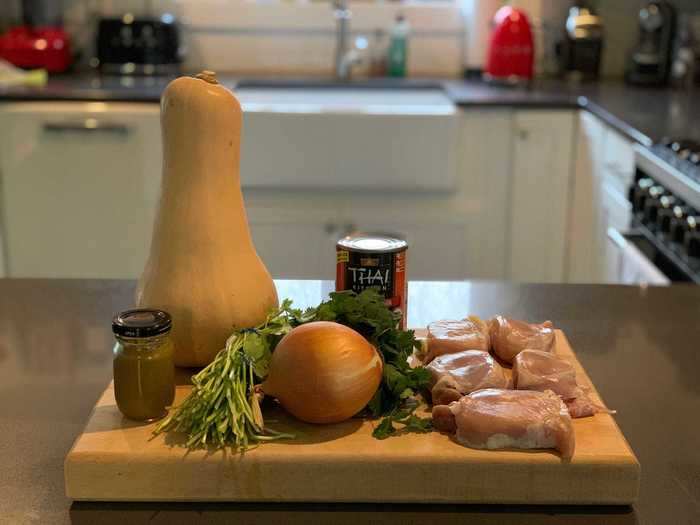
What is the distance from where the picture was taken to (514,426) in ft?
3.01

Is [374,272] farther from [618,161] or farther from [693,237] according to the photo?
[618,161]

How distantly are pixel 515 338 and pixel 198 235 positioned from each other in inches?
13.9

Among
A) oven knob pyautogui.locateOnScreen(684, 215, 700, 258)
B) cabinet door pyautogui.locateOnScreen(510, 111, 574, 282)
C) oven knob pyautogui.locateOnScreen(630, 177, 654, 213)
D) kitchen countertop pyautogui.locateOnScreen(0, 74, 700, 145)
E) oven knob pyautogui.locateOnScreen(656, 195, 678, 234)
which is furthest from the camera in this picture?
cabinet door pyautogui.locateOnScreen(510, 111, 574, 282)

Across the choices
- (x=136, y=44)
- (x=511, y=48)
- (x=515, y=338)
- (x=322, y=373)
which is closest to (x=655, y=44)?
(x=511, y=48)

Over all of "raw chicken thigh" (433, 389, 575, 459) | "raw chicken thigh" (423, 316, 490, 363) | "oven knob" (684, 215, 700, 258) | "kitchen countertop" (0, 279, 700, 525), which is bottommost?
"oven knob" (684, 215, 700, 258)

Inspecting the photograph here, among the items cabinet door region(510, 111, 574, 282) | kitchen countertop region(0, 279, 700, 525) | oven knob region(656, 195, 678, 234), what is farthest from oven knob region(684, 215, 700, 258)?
cabinet door region(510, 111, 574, 282)

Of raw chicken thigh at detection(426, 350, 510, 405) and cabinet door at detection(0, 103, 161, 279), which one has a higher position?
raw chicken thigh at detection(426, 350, 510, 405)

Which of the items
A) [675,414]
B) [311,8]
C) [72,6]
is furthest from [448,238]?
[675,414]

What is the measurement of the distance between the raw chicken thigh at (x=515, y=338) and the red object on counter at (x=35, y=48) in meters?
2.71

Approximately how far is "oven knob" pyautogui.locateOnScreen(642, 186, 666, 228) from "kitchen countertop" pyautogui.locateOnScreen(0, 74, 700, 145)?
0.17 meters

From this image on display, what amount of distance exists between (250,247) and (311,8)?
8.99ft

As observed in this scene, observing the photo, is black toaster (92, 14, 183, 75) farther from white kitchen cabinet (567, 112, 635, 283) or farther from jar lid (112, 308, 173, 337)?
A: jar lid (112, 308, 173, 337)

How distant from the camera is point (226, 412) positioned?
0.93m

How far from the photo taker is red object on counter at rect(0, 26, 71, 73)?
11.3ft
